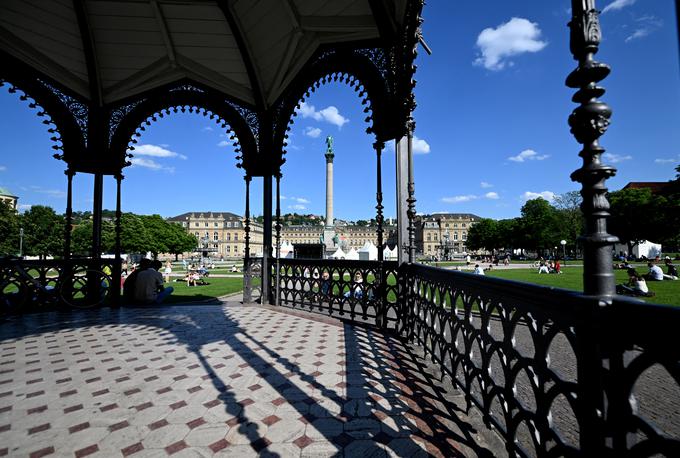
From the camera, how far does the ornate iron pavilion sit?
4.95 ft

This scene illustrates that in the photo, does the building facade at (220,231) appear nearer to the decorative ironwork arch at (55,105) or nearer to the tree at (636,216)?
the tree at (636,216)

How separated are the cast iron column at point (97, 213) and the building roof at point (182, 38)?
8.35 feet

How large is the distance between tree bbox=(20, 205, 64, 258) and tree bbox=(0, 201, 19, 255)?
9.21ft

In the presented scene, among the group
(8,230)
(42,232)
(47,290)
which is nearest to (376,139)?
(47,290)

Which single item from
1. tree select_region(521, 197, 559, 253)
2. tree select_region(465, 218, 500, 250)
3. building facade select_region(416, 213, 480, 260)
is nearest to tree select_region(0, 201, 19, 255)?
tree select_region(521, 197, 559, 253)

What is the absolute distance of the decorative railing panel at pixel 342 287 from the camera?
6.54 m

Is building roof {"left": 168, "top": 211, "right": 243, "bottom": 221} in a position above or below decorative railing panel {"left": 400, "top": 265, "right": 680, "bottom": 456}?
above

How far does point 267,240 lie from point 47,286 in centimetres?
645

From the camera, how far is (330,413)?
320cm

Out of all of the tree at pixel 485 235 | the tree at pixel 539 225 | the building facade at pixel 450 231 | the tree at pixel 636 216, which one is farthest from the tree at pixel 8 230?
the building facade at pixel 450 231

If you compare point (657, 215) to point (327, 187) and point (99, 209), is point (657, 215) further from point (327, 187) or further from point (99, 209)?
point (99, 209)

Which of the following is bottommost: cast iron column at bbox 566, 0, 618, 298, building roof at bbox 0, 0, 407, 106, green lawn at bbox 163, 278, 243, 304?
green lawn at bbox 163, 278, 243, 304

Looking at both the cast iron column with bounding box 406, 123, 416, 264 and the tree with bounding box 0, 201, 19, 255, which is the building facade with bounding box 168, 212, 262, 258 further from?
the cast iron column with bounding box 406, 123, 416, 264

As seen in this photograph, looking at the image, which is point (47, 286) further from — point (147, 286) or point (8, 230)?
point (8, 230)
